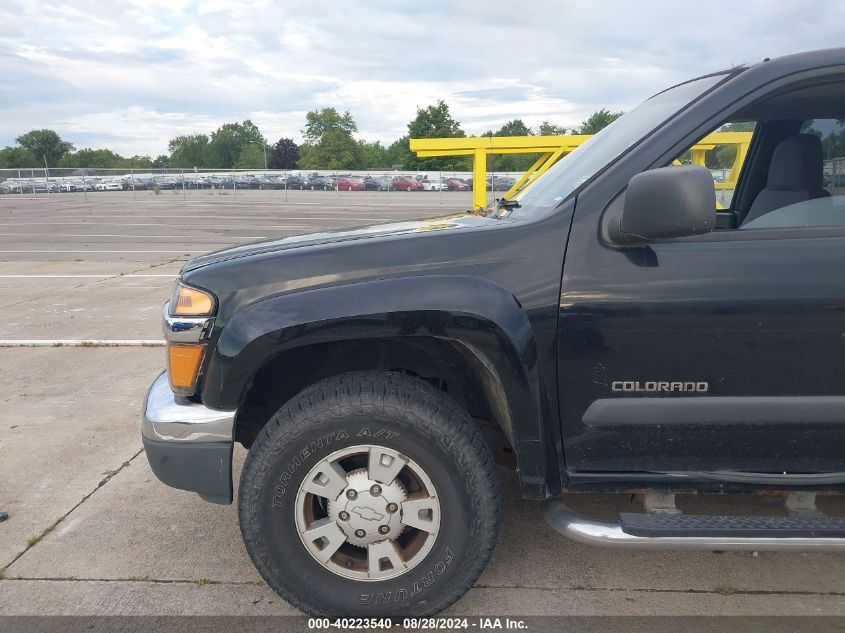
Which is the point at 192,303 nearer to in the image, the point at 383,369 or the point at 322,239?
the point at 322,239

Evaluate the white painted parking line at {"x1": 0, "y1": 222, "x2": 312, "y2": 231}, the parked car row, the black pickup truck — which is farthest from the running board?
the parked car row

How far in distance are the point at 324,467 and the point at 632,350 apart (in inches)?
44.1

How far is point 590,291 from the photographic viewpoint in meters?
2.30

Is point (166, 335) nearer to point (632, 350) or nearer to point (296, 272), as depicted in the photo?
point (296, 272)

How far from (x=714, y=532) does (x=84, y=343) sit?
5870 millimetres

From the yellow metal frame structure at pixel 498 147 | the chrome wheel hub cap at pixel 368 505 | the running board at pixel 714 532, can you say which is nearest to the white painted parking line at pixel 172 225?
the yellow metal frame structure at pixel 498 147

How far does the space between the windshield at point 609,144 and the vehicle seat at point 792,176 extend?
51 centimetres

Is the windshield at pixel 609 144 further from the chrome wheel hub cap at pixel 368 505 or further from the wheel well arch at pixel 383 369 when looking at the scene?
the chrome wheel hub cap at pixel 368 505

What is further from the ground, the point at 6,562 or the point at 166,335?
the point at 166,335

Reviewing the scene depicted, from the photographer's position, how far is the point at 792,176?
287cm

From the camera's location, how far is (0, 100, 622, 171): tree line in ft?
219

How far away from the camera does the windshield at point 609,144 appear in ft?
8.43

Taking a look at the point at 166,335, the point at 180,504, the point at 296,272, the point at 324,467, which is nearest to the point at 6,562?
the point at 180,504

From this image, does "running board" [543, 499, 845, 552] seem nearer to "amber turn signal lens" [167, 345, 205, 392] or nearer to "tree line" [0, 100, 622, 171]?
"amber turn signal lens" [167, 345, 205, 392]
